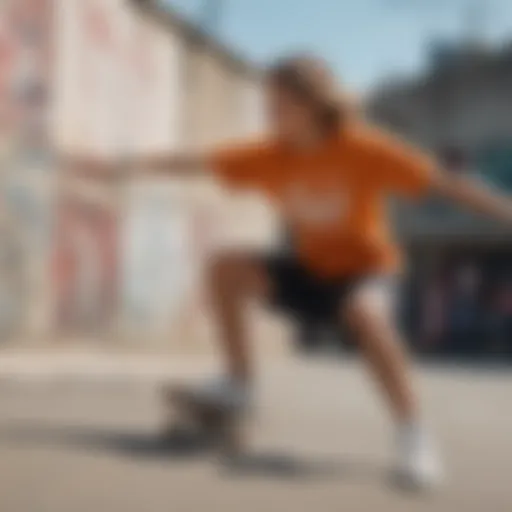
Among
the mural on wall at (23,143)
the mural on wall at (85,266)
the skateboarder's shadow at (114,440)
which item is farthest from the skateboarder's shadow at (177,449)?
the mural on wall at (85,266)

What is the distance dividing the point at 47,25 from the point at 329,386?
5.01ft

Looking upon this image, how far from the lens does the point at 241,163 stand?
2.13 m

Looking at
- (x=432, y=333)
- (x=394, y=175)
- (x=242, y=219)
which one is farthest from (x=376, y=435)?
(x=432, y=333)

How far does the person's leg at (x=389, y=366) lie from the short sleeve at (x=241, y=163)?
1.06ft

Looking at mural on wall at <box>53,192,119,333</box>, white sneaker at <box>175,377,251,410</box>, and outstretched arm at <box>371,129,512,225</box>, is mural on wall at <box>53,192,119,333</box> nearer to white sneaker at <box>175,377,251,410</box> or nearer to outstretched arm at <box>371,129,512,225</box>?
white sneaker at <box>175,377,251,410</box>

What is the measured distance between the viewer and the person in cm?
195

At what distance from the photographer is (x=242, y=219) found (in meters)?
4.93

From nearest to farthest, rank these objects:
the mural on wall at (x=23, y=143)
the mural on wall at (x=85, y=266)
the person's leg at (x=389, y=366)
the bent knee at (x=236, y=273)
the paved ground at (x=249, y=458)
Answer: the paved ground at (x=249, y=458) → the person's leg at (x=389, y=366) → the bent knee at (x=236, y=273) → the mural on wall at (x=23, y=143) → the mural on wall at (x=85, y=266)

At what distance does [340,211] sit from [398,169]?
5.2 inches

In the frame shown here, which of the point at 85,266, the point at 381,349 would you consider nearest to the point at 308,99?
the point at 381,349

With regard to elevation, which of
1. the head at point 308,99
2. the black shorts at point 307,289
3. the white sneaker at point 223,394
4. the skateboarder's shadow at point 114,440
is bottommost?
the skateboarder's shadow at point 114,440

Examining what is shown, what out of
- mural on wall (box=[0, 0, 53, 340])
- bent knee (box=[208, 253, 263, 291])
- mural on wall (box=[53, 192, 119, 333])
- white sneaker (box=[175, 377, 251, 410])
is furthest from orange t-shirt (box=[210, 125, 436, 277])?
mural on wall (box=[53, 192, 119, 333])

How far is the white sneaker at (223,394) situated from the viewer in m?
2.09

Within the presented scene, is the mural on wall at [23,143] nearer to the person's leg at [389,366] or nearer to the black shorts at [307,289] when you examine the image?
the black shorts at [307,289]
